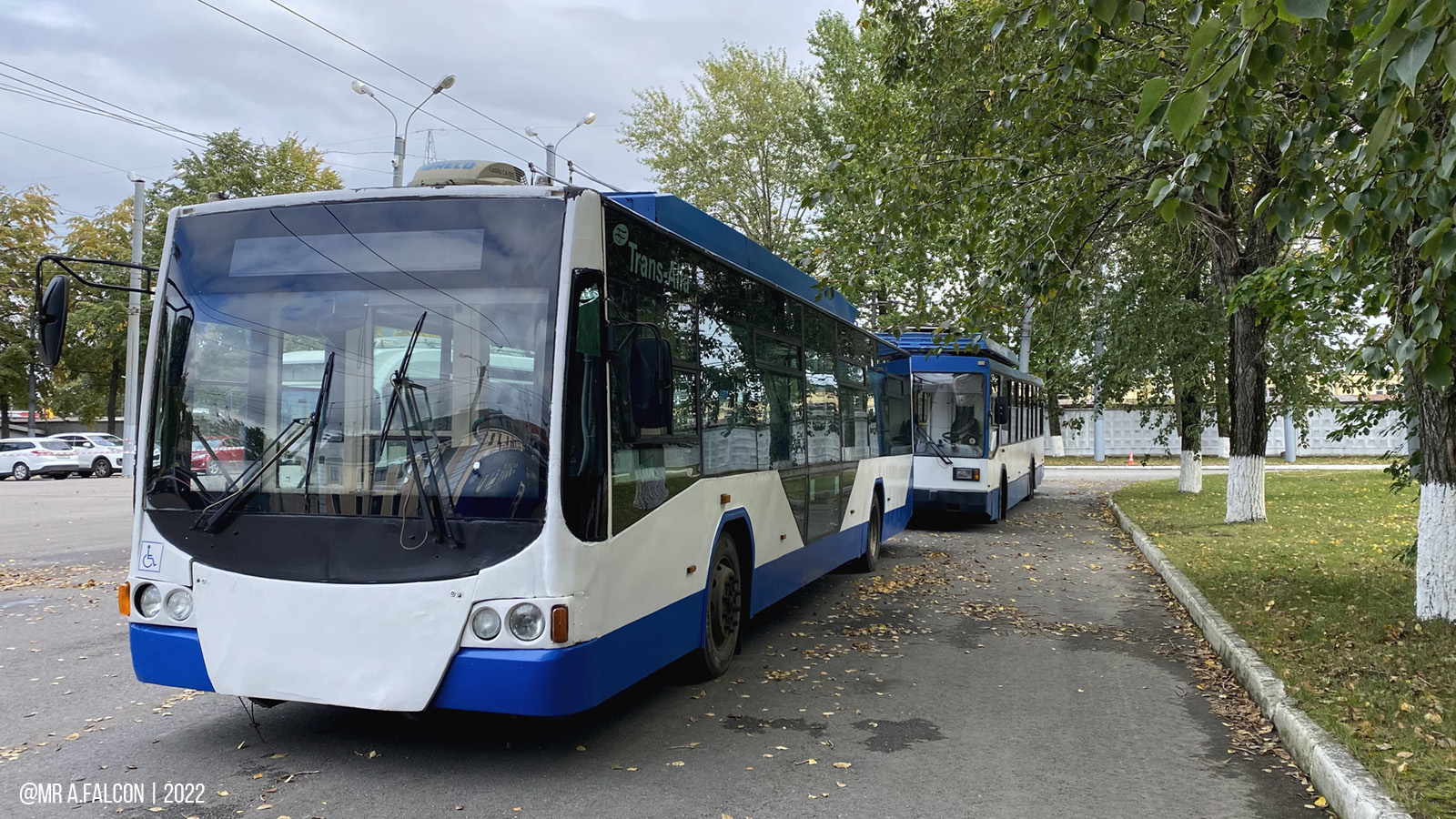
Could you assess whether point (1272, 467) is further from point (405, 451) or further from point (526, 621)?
point (405, 451)

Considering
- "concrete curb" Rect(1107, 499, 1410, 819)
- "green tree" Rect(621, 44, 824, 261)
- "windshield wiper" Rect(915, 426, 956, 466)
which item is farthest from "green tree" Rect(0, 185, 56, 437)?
"concrete curb" Rect(1107, 499, 1410, 819)

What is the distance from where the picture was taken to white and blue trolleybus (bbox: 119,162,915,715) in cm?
483

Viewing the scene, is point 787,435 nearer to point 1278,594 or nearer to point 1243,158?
point 1278,594

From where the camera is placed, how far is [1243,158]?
450 inches

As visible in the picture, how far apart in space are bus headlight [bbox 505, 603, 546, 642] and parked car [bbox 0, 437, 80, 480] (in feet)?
122

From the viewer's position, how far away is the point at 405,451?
4934mm

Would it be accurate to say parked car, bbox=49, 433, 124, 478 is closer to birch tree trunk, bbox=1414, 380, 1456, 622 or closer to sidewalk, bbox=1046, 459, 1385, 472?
sidewalk, bbox=1046, 459, 1385, 472

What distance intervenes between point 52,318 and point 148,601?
1.48 m

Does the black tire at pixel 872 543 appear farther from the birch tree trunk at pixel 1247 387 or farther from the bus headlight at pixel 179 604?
the bus headlight at pixel 179 604

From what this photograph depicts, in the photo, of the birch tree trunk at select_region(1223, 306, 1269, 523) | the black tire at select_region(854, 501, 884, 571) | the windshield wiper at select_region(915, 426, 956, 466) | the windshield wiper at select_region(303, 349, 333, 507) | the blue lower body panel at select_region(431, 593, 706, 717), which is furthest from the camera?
the windshield wiper at select_region(915, 426, 956, 466)

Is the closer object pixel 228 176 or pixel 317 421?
pixel 317 421

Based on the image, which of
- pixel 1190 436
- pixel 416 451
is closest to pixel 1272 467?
pixel 1190 436

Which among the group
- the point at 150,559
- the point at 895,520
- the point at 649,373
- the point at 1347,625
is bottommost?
the point at 1347,625

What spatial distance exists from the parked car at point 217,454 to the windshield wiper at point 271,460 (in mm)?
94
